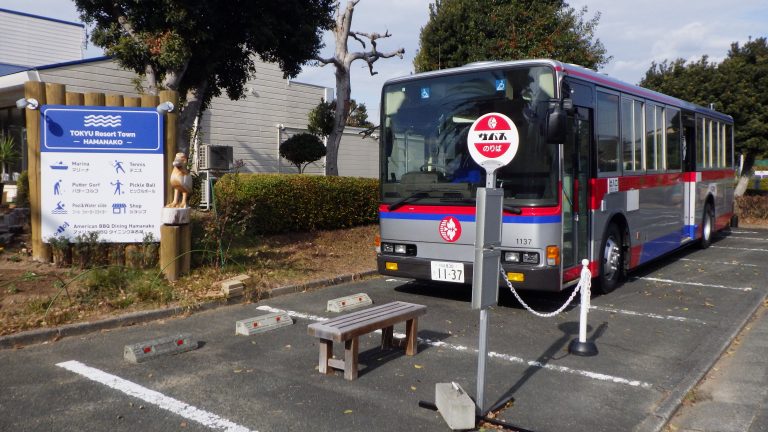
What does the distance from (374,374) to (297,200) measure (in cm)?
816

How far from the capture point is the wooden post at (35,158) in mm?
8500

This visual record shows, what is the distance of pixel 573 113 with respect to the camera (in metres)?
7.40

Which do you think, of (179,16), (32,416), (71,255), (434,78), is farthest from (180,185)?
(32,416)

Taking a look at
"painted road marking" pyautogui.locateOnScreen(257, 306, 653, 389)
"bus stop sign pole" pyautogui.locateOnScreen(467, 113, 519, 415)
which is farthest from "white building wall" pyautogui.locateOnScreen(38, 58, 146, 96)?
"bus stop sign pole" pyautogui.locateOnScreen(467, 113, 519, 415)

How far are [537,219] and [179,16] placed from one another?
6.32 m

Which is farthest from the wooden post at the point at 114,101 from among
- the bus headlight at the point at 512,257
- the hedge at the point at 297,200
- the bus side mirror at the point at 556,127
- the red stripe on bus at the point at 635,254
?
the red stripe on bus at the point at 635,254

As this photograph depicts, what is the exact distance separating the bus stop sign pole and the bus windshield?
258 cm

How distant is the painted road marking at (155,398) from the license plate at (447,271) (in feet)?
13.0

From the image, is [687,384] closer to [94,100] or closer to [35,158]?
[94,100]

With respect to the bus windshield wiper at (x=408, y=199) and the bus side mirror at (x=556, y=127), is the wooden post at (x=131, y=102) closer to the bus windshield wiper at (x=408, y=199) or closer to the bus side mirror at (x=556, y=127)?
the bus windshield wiper at (x=408, y=199)

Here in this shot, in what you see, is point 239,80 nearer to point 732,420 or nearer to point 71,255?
point 71,255

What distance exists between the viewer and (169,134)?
892cm

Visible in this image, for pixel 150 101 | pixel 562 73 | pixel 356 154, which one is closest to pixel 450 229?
pixel 562 73

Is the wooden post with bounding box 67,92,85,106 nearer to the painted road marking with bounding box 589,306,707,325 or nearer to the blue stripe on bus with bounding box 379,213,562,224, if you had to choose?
the blue stripe on bus with bounding box 379,213,562,224
